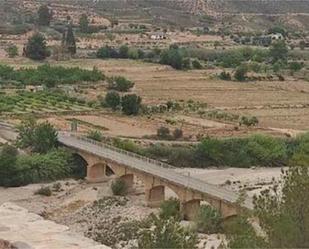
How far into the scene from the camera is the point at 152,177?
39.4 m

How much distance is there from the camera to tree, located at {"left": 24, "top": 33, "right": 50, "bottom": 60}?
101 metres

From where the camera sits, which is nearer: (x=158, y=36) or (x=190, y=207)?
(x=190, y=207)

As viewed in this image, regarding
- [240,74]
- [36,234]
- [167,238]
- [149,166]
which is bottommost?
[240,74]

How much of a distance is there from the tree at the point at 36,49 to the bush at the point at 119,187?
60.8 metres

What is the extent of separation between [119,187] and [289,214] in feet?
69.0

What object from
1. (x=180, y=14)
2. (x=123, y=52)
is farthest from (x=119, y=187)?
(x=180, y=14)

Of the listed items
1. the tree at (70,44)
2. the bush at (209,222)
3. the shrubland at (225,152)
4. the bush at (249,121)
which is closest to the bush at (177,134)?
the shrubland at (225,152)

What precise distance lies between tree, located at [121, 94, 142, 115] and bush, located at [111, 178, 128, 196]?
24324 mm

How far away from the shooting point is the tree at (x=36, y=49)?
101m

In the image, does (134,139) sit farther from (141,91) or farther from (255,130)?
(141,91)

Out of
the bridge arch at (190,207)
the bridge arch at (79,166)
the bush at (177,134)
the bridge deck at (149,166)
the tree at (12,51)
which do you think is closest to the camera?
the bridge deck at (149,166)

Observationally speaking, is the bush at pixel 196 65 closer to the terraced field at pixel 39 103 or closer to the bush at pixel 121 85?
the bush at pixel 121 85

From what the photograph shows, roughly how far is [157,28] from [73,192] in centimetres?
10704

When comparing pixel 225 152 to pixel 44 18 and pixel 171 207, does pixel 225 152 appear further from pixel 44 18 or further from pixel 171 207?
pixel 44 18
